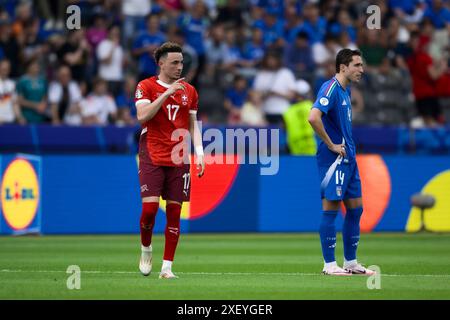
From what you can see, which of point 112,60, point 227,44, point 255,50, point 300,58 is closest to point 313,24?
point 300,58

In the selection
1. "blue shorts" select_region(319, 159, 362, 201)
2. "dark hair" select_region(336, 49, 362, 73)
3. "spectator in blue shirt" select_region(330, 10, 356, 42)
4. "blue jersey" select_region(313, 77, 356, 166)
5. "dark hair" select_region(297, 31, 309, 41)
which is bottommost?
"blue shorts" select_region(319, 159, 362, 201)

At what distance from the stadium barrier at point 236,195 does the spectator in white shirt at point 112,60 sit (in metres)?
3.65

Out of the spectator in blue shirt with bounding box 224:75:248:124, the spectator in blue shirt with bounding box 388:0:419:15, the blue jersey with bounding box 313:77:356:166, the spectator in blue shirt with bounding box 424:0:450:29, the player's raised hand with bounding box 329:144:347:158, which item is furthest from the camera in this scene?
the spectator in blue shirt with bounding box 388:0:419:15

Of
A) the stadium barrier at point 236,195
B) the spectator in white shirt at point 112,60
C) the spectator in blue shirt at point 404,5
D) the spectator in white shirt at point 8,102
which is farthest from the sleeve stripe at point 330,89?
the spectator in blue shirt at point 404,5

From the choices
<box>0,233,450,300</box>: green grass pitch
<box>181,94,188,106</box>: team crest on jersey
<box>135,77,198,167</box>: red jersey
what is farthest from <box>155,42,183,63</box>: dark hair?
<box>0,233,450,300</box>: green grass pitch

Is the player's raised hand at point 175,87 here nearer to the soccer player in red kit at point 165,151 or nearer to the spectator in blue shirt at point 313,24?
the soccer player in red kit at point 165,151

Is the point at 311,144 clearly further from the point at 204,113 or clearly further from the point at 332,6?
the point at 332,6

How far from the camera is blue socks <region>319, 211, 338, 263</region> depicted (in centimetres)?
1234

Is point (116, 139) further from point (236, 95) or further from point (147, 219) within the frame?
point (147, 219)

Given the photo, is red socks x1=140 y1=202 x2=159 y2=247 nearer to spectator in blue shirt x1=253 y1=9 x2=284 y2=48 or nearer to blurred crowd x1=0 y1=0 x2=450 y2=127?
blurred crowd x1=0 y1=0 x2=450 y2=127

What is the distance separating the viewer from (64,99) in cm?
2269

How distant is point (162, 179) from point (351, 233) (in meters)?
2.29

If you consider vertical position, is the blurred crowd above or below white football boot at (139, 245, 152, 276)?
above

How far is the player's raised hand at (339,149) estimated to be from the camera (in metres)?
12.3
